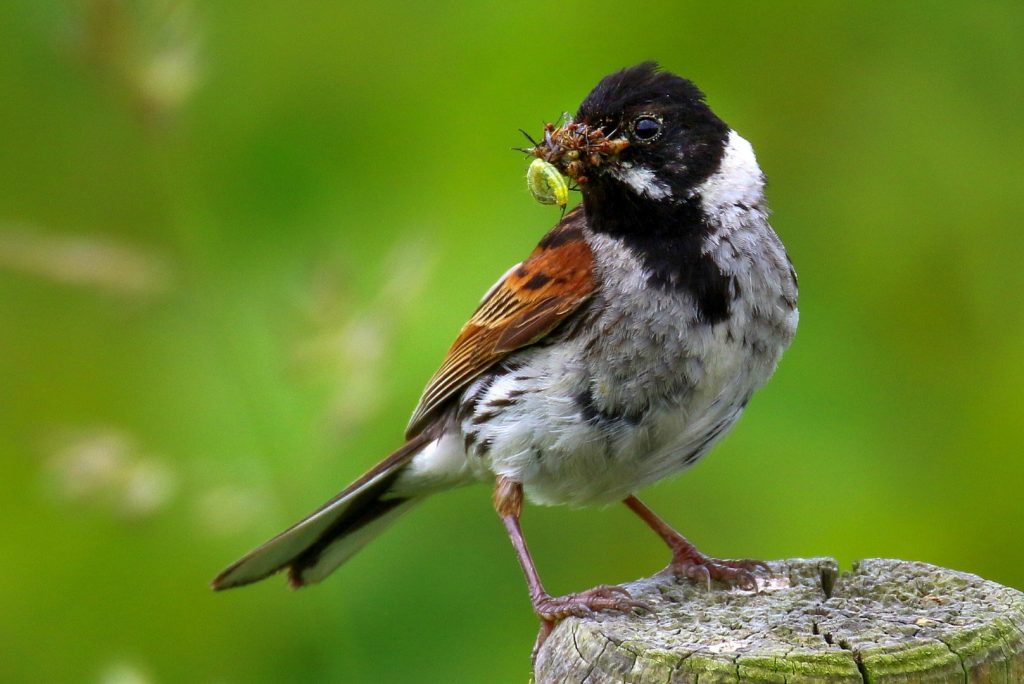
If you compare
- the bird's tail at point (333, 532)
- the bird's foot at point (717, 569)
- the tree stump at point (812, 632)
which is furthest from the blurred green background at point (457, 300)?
the tree stump at point (812, 632)

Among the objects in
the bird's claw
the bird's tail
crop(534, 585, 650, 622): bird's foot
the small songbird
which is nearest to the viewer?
crop(534, 585, 650, 622): bird's foot

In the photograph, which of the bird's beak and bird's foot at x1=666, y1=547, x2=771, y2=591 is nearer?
bird's foot at x1=666, y1=547, x2=771, y2=591

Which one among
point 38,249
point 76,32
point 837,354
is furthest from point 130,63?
point 837,354

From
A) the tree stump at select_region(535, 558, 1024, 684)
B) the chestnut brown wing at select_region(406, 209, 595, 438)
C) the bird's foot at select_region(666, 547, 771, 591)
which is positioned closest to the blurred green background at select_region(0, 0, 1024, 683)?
the chestnut brown wing at select_region(406, 209, 595, 438)

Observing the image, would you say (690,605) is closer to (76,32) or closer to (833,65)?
(76,32)

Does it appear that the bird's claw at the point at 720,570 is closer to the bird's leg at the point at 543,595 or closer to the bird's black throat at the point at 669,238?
the bird's leg at the point at 543,595

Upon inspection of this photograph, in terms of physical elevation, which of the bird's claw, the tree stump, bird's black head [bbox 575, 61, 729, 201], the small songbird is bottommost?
the tree stump

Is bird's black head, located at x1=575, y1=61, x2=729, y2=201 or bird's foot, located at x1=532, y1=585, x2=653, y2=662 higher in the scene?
bird's black head, located at x1=575, y1=61, x2=729, y2=201

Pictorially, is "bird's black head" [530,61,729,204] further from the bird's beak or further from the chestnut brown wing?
the chestnut brown wing

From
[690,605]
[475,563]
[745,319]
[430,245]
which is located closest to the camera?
[690,605]
